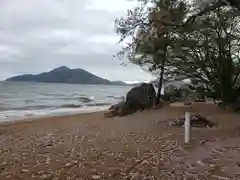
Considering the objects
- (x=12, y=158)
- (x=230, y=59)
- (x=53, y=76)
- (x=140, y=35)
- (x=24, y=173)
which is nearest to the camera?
(x=24, y=173)

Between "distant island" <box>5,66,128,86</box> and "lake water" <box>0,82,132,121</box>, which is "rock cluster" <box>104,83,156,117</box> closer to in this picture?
"lake water" <box>0,82,132,121</box>

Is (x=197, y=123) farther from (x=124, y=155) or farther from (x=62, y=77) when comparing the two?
(x=62, y=77)

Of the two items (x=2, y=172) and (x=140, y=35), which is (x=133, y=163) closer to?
(x=2, y=172)

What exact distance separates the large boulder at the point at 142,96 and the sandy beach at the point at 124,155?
309 inches

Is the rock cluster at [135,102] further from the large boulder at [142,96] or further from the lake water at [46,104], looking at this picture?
the lake water at [46,104]

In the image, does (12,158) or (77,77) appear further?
(77,77)

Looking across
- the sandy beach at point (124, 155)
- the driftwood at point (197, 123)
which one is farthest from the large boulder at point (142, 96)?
the sandy beach at point (124, 155)

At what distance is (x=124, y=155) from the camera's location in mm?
7859

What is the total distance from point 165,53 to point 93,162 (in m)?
12.1

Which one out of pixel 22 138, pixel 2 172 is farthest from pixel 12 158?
pixel 22 138

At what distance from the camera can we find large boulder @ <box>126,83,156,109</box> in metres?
20.0

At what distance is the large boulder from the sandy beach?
309 inches

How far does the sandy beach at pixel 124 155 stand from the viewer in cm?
632

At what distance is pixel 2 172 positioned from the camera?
643cm
